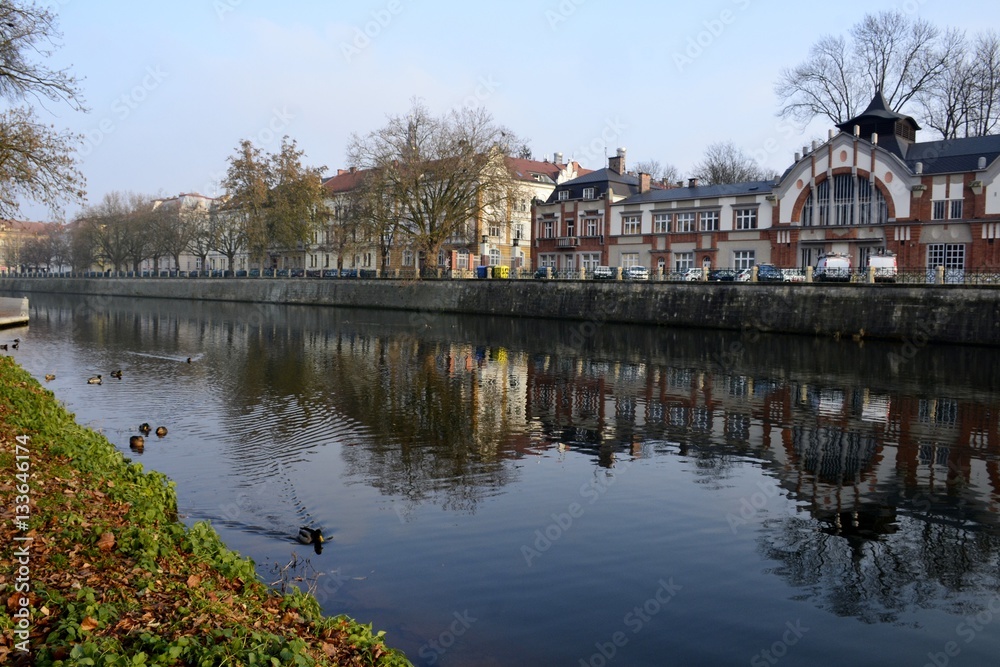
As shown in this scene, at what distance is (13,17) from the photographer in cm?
2200

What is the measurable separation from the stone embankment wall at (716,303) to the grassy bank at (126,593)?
136ft

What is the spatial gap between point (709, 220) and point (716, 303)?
61.1ft

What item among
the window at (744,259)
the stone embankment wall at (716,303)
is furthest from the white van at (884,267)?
the window at (744,259)

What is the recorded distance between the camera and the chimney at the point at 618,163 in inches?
3162

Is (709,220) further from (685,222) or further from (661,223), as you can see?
(661,223)

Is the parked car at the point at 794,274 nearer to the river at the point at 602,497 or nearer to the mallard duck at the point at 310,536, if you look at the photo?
the river at the point at 602,497

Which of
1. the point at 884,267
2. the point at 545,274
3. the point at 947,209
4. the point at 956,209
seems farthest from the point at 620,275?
the point at 956,209

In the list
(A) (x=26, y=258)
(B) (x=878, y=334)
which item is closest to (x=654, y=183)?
(B) (x=878, y=334)

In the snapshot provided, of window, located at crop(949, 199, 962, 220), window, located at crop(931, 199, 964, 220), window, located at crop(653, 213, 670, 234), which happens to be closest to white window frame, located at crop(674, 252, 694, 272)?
window, located at crop(653, 213, 670, 234)

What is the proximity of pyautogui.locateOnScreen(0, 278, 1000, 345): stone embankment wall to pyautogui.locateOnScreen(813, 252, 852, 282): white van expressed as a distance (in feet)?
4.62

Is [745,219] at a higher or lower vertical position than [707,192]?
lower

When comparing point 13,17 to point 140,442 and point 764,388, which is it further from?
point 764,388

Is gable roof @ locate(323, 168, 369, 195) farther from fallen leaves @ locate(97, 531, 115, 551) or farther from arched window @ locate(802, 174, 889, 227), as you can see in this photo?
fallen leaves @ locate(97, 531, 115, 551)

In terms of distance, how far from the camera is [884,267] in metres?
47.4
